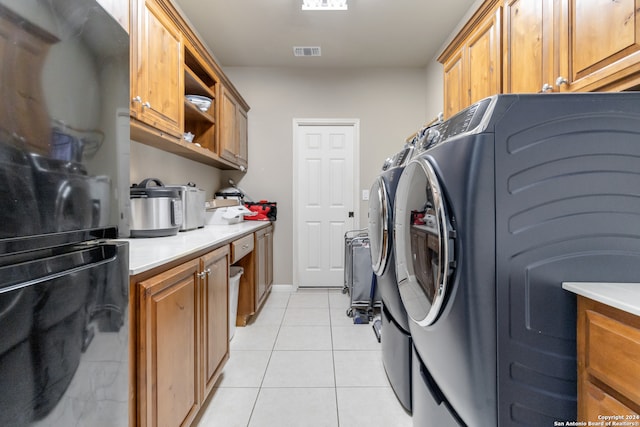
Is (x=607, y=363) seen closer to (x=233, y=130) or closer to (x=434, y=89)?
→ (x=233, y=130)

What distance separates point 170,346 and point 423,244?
997mm

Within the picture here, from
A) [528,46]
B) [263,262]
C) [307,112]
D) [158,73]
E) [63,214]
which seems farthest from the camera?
[307,112]

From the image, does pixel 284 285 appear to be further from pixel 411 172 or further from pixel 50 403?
pixel 50 403

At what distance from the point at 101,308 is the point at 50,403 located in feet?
0.59

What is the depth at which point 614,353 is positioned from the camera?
659mm

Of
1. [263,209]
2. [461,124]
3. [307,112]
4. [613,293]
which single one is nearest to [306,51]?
[307,112]

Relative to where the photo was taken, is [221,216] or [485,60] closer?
[485,60]

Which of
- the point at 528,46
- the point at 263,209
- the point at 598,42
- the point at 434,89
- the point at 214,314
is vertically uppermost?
the point at 434,89

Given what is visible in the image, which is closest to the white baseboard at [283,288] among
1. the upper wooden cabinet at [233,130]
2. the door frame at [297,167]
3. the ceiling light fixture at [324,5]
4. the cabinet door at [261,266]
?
the door frame at [297,167]

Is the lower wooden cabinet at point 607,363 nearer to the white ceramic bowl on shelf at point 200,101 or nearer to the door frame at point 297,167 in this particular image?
the white ceramic bowl on shelf at point 200,101

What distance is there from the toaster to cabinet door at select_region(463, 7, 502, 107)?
1.92m

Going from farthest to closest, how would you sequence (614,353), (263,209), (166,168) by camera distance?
(263,209) < (166,168) < (614,353)

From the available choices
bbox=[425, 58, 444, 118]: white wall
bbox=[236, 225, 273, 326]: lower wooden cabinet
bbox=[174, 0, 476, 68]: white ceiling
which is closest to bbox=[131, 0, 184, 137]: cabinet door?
bbox=[174, 0, 476, 68]: white ceiling

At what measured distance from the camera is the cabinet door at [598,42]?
3.02ft
